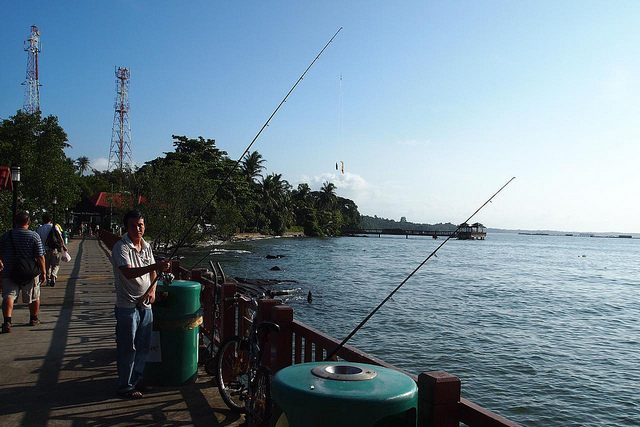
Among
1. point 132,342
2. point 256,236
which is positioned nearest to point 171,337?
point 132,342

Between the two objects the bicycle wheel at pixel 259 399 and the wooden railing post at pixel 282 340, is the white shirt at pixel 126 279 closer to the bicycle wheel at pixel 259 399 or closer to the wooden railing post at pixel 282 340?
the wooden railing post at pixel 282 340

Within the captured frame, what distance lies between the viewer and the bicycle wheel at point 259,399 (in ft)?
14.0

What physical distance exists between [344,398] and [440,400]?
0.63m

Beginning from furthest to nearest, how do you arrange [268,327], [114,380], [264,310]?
1. [114,380]
2. [264,310]
3. [268,327]

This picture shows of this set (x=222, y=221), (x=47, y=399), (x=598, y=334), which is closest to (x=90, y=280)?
(x=47, y=399)

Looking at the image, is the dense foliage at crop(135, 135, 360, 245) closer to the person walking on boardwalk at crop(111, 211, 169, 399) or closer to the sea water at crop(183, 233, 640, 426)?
the person walking on boardwalk at crop(111, 211, 169, 399)

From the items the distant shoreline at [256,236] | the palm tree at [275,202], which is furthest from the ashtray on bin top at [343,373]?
the palm tree at [275,202]

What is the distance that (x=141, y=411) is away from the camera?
16.5 ft

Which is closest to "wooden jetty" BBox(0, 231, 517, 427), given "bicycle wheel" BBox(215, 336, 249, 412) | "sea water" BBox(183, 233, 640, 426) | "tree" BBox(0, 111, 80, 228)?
"bicycle wheel" BBox(215, 336, 249, 412)

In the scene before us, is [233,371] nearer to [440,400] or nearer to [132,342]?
[132,342]

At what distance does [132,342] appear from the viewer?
534cm

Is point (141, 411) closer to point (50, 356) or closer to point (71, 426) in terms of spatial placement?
point (71, 426)

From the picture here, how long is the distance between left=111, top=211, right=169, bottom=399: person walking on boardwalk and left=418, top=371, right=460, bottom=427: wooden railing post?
3091 mm

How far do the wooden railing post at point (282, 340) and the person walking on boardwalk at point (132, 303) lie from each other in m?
1.23
